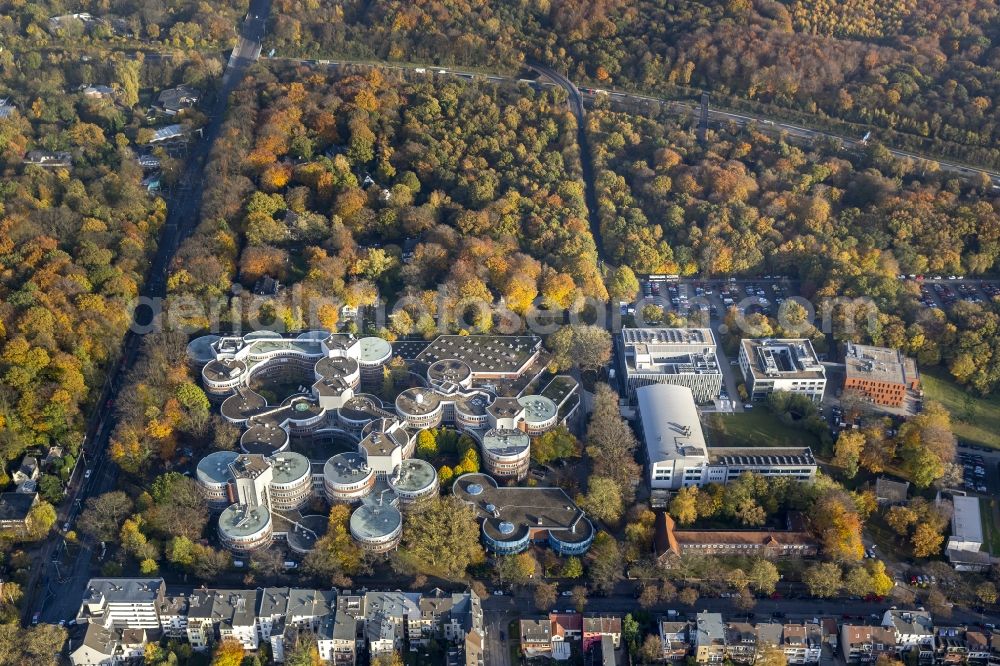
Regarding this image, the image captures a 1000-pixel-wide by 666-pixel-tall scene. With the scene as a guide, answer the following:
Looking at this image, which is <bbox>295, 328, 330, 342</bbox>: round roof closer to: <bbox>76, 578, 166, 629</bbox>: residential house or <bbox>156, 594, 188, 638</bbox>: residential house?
<bbox>76, 578, 166, 629</bbox>: residential house

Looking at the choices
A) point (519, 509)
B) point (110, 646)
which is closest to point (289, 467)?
point (110, 646)

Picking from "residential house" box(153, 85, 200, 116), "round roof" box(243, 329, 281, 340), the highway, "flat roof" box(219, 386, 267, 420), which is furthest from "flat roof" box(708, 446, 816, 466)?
"residential house" box(153, 85, 200, 116)

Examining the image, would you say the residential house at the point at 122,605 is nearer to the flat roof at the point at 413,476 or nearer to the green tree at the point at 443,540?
the green tree at the point at 443,540

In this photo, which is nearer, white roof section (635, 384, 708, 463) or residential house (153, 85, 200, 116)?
white roof section (635, 384, 708, 463)

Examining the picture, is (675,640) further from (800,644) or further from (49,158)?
(49,158)

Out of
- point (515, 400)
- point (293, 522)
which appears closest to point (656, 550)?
point (515, 400)

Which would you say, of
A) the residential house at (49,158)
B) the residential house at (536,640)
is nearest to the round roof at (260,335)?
the residential house at (536,640)
